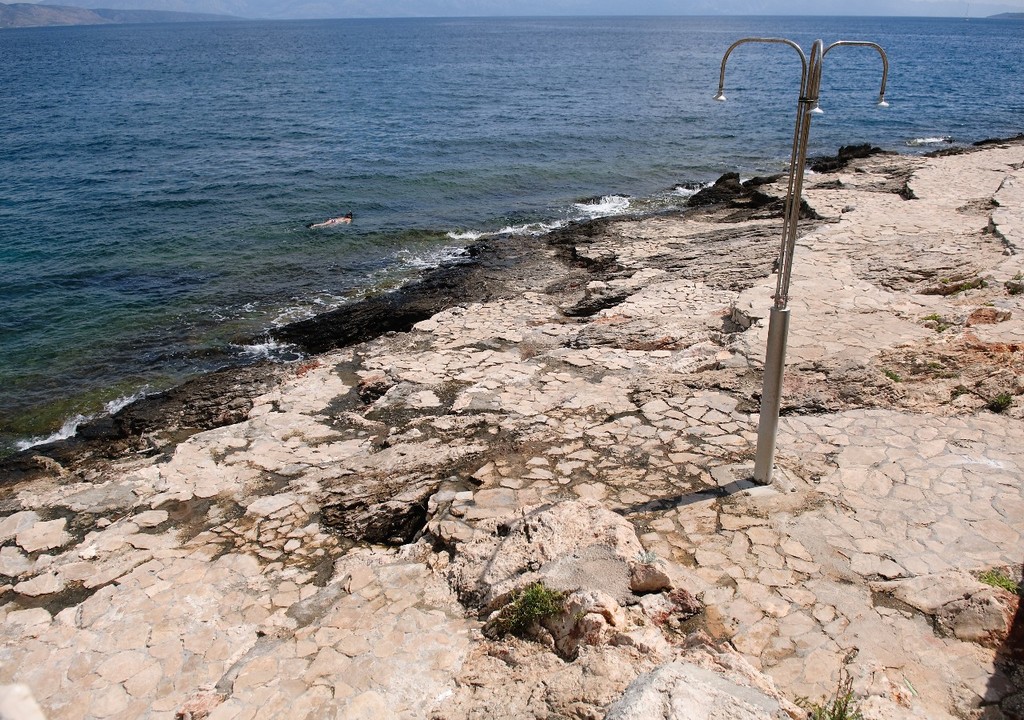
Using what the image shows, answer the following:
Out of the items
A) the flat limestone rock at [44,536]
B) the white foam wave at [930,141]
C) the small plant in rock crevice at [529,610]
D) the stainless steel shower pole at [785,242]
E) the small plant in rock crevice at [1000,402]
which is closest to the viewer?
the small plant in rock crevice at [529,610]

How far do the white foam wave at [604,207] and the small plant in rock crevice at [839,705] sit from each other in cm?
1842

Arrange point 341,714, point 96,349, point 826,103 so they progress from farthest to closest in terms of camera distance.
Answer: point 826,103 < point 96,349 < point 341,714

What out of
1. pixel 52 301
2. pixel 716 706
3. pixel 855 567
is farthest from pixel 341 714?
pixel 52 301

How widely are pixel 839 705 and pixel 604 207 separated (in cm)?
2038

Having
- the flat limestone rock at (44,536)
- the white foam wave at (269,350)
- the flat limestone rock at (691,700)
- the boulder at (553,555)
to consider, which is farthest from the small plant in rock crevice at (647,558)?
the white foam wave at (269,350)

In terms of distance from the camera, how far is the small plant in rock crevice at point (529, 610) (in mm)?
4688

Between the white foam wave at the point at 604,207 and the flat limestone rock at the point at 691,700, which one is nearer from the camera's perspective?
the flat limestone rock at the point at 691,700

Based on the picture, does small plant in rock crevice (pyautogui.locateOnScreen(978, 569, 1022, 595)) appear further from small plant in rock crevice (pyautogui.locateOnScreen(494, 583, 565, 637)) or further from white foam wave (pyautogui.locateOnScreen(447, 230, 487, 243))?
white foam wave (pyautogui.locateOnScreen(447, 230, 487, 243))

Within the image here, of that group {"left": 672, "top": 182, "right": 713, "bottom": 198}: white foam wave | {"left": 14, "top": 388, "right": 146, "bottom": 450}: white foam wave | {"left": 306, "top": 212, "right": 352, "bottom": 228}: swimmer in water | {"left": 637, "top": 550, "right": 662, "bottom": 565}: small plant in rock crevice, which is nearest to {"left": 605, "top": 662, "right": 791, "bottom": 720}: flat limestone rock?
{"left": 637, "top": 550, "right": 662, "bottom": 565}: small plant in rock crevice

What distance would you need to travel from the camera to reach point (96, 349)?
44.9 feet

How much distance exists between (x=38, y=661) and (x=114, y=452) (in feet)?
16.5

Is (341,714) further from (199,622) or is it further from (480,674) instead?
(199,622)

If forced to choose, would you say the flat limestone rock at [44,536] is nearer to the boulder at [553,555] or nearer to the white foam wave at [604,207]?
the boulder at [553,555]

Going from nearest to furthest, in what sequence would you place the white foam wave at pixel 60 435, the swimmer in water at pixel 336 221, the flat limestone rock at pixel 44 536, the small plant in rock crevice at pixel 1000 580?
1. the small plant in rock crevice at pixel 1000 580
2. the flat limestone rock at pixel 44 536
3. the white foam wave at pixel 60 435
4. the swimmer in water at pixel 336 221
